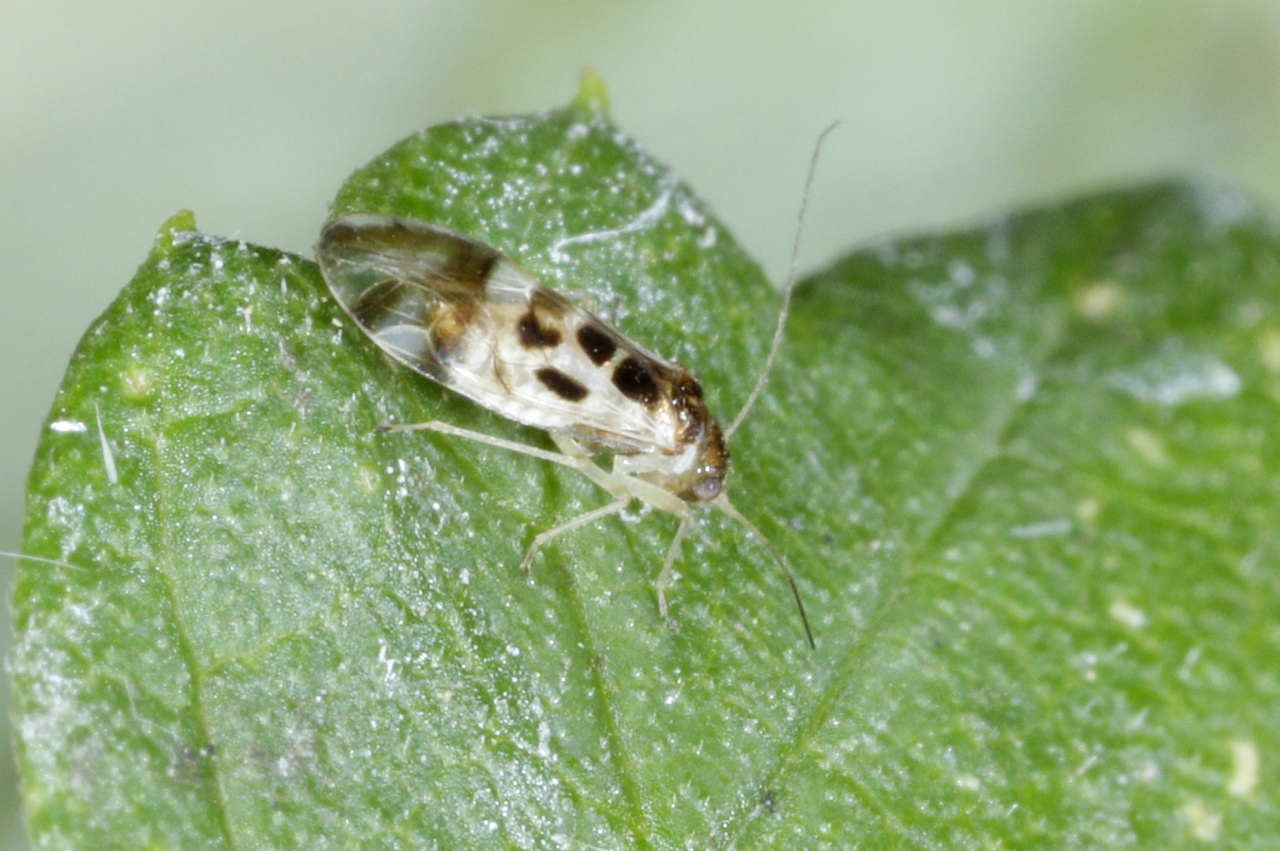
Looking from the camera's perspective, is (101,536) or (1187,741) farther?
(1187,741)

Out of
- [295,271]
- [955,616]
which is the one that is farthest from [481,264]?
[955,616]

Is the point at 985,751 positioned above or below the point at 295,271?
below

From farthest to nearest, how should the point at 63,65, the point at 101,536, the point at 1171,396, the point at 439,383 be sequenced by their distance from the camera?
the point at 63,65 → the point at 1171,396 → the point at 439,383 → the point at 101,536

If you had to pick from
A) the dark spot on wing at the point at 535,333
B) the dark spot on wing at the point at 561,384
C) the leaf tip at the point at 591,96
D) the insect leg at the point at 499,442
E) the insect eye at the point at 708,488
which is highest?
the leaf tip at the point at 591,96

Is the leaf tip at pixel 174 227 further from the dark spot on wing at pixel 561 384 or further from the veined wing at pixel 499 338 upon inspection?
the dark spot on wing at pixel 561 384

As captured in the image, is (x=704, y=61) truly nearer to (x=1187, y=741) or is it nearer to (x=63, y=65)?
(x=63, y=65)

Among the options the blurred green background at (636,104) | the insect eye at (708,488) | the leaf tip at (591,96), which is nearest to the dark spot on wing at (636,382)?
the insect eye at (708,488)

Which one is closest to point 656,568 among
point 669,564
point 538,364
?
point 669,564

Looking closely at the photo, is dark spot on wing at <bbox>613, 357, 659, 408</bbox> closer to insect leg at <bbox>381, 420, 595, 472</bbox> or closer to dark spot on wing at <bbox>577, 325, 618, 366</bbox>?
dark spot on wing at <bbox>577, 325, 618, 366</bbox>
